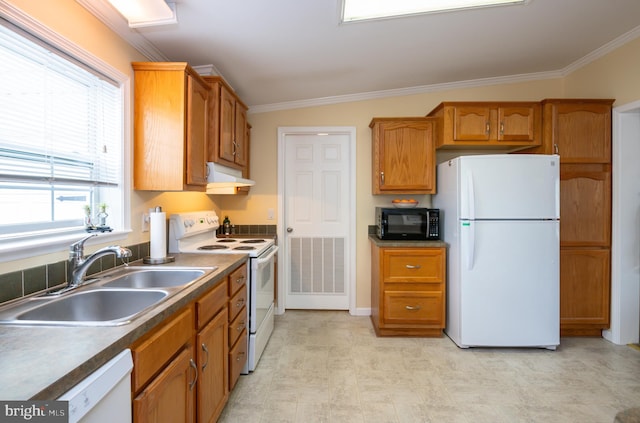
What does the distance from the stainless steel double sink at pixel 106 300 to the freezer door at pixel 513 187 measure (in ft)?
7.13

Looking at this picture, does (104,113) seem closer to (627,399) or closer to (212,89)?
(212,89)

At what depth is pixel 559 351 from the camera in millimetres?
2562

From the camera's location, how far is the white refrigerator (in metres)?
2.51

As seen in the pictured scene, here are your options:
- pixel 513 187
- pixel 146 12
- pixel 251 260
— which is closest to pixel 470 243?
pixel 513 187

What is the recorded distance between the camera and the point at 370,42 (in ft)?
7.56

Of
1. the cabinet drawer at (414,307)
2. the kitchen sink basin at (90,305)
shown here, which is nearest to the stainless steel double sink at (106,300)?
the kitchen sink basin at (90,305)

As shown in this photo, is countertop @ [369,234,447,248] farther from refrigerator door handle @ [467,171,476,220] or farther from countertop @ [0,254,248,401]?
countertop @ [0,254,248,401]

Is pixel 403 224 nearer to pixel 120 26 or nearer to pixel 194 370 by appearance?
pixel 194 370

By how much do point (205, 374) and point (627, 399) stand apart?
102 inches

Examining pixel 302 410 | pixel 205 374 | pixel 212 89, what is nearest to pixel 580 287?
pixel 302 410

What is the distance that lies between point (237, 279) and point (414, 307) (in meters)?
1.71

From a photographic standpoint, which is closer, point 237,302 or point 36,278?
point 36,278

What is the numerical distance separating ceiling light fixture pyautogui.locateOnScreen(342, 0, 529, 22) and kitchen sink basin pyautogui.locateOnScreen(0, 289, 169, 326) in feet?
6.51

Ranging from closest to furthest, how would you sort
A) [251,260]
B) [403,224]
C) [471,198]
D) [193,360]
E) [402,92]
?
[193,360] → [251,260] → [471,198] → [403,224] → [402,92]
